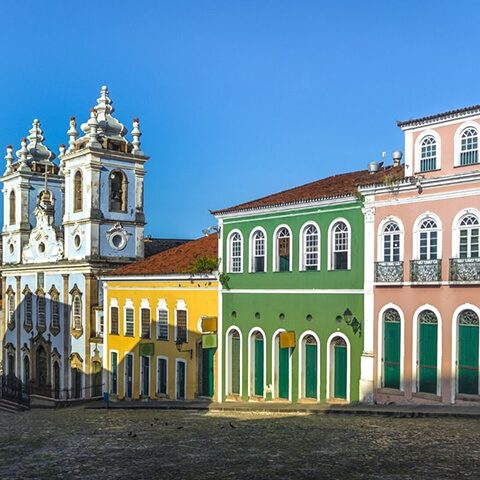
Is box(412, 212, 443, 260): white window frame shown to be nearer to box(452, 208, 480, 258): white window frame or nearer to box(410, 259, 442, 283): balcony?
box(410, 259, 442, 283): balcony

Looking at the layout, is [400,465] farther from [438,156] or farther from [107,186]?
[107,186]

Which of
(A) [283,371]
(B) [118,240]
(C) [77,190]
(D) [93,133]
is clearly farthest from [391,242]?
(C) [77,190]

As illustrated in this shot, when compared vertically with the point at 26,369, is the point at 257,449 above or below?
above

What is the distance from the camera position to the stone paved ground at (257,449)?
42.7 feet

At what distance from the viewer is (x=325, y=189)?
26.1 metres

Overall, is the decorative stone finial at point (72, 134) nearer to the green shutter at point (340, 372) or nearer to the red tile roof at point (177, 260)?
the red tile roof at point (177, 260)

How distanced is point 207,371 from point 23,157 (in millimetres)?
24159

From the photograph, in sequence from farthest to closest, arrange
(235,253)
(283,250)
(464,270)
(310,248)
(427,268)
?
(235,253)
(283,250)
(310,248)
(427,268)
(464,270)

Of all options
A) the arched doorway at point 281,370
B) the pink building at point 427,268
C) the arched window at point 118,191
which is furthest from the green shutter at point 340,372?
the arched window at point 118,191

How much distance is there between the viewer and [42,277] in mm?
43031

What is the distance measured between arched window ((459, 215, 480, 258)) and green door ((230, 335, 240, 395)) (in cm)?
1026

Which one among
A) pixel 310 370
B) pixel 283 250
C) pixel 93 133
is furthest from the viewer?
pixel 93 133

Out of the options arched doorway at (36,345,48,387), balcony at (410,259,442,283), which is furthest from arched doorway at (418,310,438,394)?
arched doorway at (36,345,48,387)

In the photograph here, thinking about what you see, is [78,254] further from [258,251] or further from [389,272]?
[389,272]
